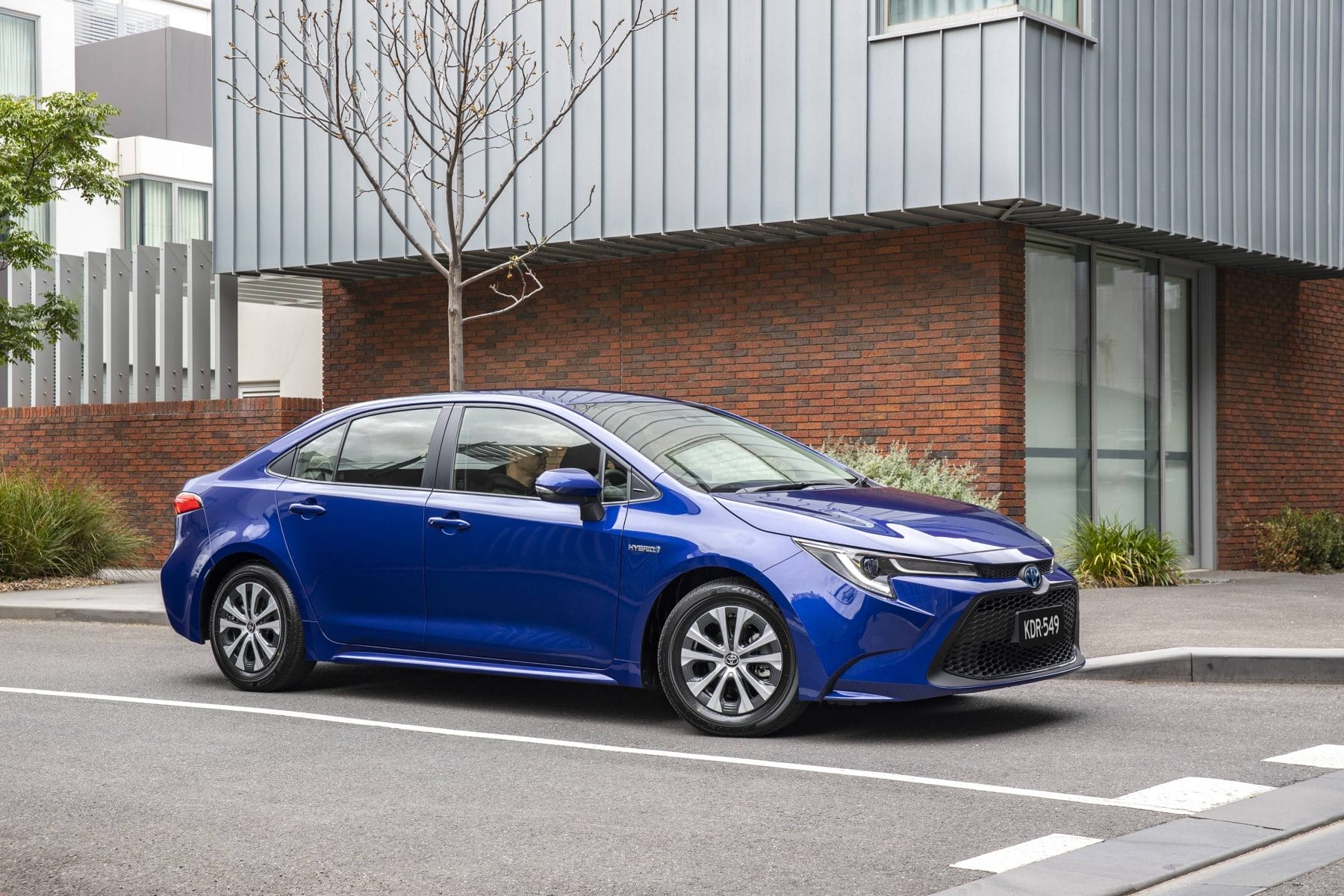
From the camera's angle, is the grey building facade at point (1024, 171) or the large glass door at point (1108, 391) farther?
the large glass door at point (1108, 391)

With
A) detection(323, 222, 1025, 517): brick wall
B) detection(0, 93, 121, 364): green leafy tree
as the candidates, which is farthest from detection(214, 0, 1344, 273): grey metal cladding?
detection(0, 93, 121, 364): green leafy tree

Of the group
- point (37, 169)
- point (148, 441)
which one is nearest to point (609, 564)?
point (37, 169)

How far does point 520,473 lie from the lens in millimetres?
8156

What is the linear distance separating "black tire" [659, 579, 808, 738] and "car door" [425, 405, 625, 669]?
40 cm

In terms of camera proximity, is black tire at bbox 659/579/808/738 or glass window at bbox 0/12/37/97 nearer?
black tire at bbox 659/579/808/738

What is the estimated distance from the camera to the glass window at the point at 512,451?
26.3ft

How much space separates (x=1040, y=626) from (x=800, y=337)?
839cm

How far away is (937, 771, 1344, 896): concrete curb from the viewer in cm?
478

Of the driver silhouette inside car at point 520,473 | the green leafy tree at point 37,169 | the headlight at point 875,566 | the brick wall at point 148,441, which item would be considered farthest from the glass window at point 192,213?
the headlight at point 875,566

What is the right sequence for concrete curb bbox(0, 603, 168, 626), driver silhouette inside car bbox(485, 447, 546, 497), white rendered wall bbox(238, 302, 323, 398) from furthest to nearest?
white rendered wall bbox(238, 302, 323, 398) < concrete curb bbox(0, 603, 168, 626) < driver silhouette inside car bbox(485, 447, 546, 497)

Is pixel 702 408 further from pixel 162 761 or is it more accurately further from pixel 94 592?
pixel 94 592

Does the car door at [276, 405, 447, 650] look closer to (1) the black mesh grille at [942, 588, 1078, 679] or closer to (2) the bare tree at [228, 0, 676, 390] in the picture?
(1) the black mesh grille at [942, 588, 1078, 679]

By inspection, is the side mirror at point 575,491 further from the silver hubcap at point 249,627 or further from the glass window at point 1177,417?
the glass window at point 1177,417

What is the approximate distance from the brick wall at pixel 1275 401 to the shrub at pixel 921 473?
440cm
